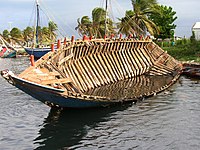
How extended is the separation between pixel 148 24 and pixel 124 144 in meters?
51.8

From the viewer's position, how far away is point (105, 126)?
72.7ft

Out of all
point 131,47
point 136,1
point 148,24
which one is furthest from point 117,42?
point 136,1

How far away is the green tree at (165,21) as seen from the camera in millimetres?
78938

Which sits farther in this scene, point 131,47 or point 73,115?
point 131,47

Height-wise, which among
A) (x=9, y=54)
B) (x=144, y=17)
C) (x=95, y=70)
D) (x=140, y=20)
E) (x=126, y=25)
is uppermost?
(x=144, y=17)

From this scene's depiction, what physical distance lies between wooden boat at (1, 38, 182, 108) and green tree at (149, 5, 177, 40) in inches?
1290

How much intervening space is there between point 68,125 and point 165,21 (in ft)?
201

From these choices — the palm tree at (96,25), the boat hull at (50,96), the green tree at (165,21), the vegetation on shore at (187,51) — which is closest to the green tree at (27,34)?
the palm tree at (96,25)

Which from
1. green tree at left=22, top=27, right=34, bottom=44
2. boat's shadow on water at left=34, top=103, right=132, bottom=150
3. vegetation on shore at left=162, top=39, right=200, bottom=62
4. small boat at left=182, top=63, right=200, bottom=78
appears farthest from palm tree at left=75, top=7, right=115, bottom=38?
boat's shadow on water at left=34, top=103, right=132, bottom=150

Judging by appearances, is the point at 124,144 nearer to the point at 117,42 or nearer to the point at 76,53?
the point at 76,53

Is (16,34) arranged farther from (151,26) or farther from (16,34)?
(151,26)

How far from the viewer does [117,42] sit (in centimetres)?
3941

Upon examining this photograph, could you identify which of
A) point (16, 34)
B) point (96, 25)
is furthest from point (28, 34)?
point (96, 25)

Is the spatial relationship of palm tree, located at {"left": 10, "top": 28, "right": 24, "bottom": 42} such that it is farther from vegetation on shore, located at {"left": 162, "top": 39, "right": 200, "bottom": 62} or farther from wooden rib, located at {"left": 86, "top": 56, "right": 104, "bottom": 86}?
wooden rib, located at {"left": 86, "top": 56, "right": 104, "bottom": 86}
